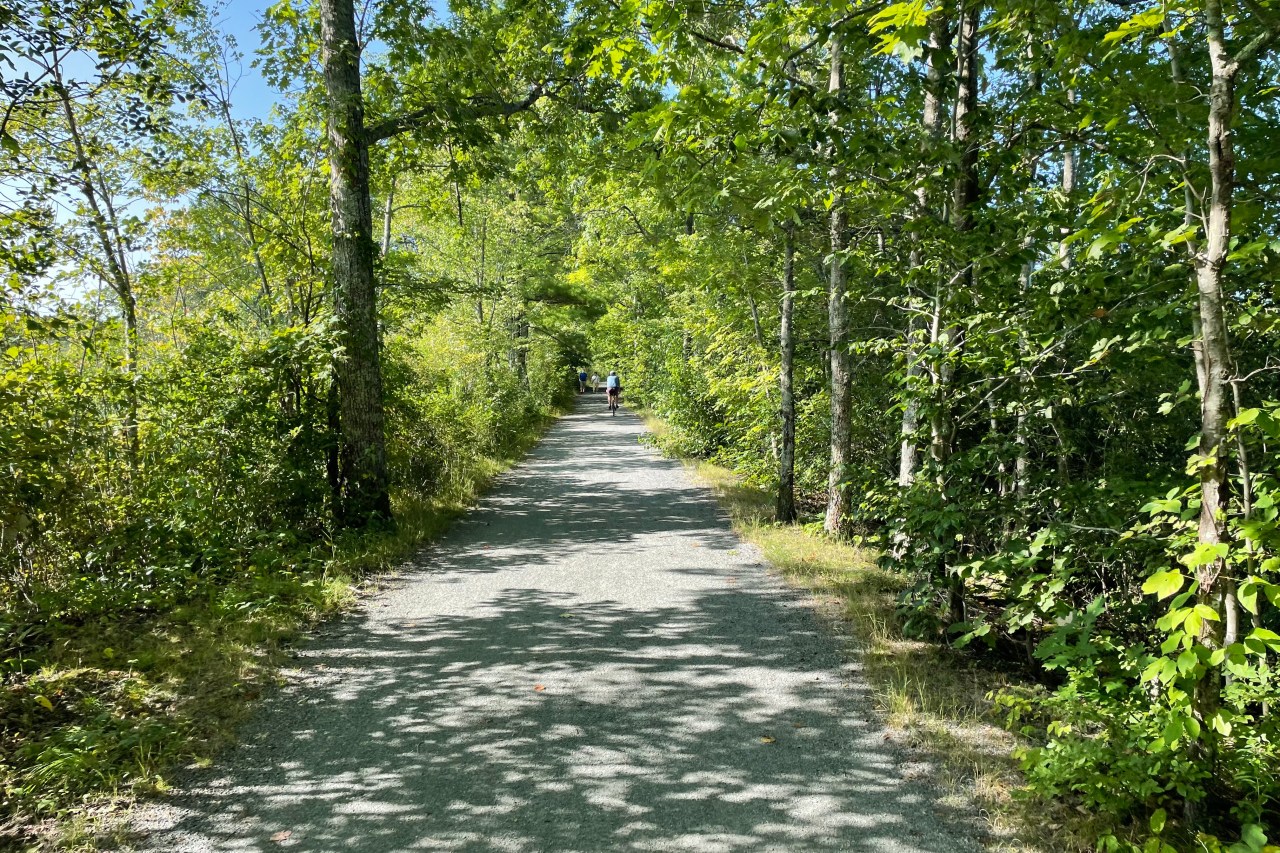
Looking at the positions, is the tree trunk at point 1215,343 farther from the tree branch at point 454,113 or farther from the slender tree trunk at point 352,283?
the tree branch at point 454,113

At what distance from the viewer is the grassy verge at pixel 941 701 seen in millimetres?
2959

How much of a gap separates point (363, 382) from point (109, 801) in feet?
18.9

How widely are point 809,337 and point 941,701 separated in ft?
24.1

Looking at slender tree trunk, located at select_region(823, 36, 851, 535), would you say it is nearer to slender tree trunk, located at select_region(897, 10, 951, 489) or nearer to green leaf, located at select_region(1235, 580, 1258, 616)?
slender tree trunk, located at select_region(897, 10, 951, 489)

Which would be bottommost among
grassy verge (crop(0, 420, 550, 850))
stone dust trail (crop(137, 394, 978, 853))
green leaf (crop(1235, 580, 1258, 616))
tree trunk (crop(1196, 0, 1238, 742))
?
stone dust trail (crop(137, 394, 978, 853))

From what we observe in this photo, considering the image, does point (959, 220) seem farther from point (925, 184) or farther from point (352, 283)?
point (352, 283)

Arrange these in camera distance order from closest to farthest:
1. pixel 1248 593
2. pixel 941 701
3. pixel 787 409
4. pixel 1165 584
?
pixel 1248 593, pixel 1165 584, pixel 941 701, pixel 787 409

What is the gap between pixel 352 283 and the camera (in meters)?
8.27

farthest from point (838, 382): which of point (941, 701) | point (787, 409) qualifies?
point (941, 701)

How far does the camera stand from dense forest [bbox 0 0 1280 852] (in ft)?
9.26

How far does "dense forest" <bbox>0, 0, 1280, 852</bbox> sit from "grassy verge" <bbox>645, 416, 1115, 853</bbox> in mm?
197

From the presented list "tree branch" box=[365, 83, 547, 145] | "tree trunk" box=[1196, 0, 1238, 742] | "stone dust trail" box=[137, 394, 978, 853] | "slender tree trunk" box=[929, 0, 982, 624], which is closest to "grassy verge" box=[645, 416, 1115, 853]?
"stone dust trail" box=[137, 394, 978, 853]

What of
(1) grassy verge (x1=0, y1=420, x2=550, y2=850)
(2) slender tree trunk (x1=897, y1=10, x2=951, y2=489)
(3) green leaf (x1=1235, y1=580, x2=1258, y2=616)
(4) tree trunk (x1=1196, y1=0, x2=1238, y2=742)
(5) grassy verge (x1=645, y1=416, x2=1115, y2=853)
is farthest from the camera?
(2) slender tree trunk (x1=897, y1=10, x2=951, y2=489)

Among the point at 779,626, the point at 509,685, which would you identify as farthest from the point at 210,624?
the point at 779,626
